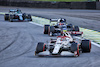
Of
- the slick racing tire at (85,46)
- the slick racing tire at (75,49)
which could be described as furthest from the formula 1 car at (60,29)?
the slick racing tire at (75,49)

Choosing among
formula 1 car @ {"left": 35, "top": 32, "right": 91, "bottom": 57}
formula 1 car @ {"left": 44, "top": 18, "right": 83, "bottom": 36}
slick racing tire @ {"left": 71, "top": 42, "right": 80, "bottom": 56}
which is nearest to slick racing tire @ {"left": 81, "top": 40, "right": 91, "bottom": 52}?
formula 1 car @ {"left": 35, "top": 32, "right": 91, "bottom": 57}

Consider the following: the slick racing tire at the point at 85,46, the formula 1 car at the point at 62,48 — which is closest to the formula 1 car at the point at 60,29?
the formula 1 car at the point at 62,48

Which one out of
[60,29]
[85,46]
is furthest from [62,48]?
[60,29]

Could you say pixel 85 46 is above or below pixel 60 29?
below

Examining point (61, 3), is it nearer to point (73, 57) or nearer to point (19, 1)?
point (19, 1)

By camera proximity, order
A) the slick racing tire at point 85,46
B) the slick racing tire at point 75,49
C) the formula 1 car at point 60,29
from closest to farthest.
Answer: the slick racing tire at point 75,49 → the slick racing tire at point 85,46 → the formula 1 car at point 60,29

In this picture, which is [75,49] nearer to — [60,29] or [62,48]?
[62,48]

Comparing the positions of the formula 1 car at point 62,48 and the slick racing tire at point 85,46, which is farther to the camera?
the slick racing tire at point 85,46

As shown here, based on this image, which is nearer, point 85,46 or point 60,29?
point 85,46

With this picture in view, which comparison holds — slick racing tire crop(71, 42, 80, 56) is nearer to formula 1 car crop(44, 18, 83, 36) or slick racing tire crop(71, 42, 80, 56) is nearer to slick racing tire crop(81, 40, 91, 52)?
slick racing tire crop(81, 40, 91, 52)

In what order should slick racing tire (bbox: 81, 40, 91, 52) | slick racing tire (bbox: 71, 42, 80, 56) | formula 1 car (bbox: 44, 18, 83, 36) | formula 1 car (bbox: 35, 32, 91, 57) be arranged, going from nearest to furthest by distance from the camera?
slick racing tire (bbox: 71, 42, 80, 56) → formula 1 car (bbox: 35, 32, 91, 57) → slick racing tire (bbox: 81, 40, 91, 52) → formula 1 car (bbox: 44, 18, 83, 36)

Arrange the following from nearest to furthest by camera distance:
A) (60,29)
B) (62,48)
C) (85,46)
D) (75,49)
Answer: (75,49) → (62,48) → (85,46) → (60,29)

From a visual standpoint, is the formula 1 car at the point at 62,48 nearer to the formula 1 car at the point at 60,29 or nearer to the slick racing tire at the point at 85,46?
the slick racing tire at the point at 85,46

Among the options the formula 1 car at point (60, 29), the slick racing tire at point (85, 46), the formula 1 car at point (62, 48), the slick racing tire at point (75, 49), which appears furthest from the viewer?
the formula 1 car at point (60, 29)
